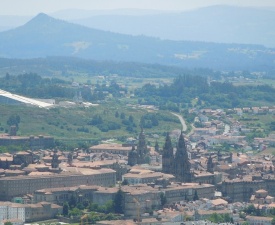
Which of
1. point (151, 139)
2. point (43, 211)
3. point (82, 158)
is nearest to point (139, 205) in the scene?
point (43, 211)

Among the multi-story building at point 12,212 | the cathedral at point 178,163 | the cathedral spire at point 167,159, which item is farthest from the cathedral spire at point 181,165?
the multi-story building at point 12,212

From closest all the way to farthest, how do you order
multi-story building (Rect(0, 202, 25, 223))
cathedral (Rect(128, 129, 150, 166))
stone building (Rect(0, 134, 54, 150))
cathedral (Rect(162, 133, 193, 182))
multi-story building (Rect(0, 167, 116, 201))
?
1. multi-story building (Rect(0, 202, 25, 223))
2. multi-story building (Rect(0, 167, 116, 201))
3. cathedral (Rect(162, 133, 193, 182))
4. cathedral (Rect(128, 129, 150, 166))
5. stone building (Rect(0, 134, 54, 150))

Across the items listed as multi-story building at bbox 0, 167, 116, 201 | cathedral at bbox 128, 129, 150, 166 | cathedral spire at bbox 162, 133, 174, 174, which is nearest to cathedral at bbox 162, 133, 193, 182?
cathedral spire at bbox 162, 133, 174, 174

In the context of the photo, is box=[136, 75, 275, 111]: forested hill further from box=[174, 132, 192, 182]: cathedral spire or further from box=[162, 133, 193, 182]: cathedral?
box=[174, 132, 192, 182]: cathedral spire

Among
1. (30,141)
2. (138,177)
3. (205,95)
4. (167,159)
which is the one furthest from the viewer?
(205,95)

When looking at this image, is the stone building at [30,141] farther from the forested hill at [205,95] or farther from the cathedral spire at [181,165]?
the forested hill at [205,95]

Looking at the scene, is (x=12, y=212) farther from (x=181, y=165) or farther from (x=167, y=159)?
(x=167, y=159)

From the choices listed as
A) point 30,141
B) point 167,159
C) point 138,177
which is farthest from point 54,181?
point 30,141

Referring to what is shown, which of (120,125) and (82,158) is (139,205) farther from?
(120,125)
